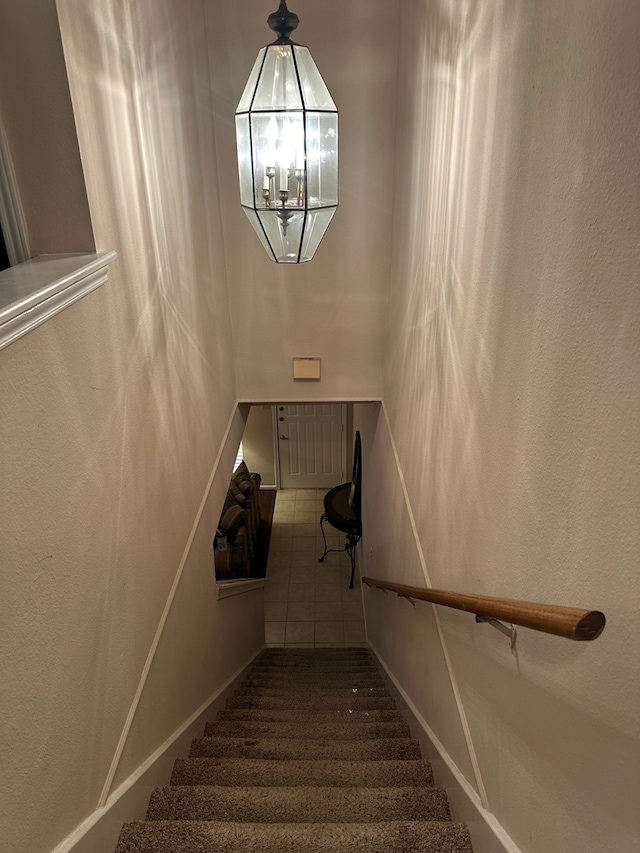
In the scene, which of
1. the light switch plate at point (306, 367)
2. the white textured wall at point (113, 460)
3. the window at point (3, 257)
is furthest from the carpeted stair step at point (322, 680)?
the window at point (3, 257)

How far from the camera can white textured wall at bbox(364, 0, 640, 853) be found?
870 mm

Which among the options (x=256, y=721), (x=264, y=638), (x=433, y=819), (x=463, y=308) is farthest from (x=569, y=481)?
(x=264, y=638)

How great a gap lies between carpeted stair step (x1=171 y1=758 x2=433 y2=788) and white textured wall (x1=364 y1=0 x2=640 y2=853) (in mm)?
211

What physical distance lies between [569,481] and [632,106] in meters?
0.59

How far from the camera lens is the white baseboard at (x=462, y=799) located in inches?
Answer: 56.1

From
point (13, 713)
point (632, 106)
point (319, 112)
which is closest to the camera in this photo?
point (632, 106)

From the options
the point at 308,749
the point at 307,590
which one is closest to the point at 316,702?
the point at 308,749

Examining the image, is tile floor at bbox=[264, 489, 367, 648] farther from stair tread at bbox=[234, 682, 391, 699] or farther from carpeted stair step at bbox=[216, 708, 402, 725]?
carpeted stair step at bbox=[216, 708, 402, 725]

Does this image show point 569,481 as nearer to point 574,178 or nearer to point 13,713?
point 574,178

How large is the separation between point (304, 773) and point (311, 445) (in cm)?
579

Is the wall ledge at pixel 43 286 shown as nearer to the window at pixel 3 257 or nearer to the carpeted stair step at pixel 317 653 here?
the window at pixel 3 257

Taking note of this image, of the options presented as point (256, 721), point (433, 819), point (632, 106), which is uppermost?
point (632, 106)

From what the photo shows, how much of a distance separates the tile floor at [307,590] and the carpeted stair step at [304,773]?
10.9 ft

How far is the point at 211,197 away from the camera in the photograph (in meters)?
3.29
